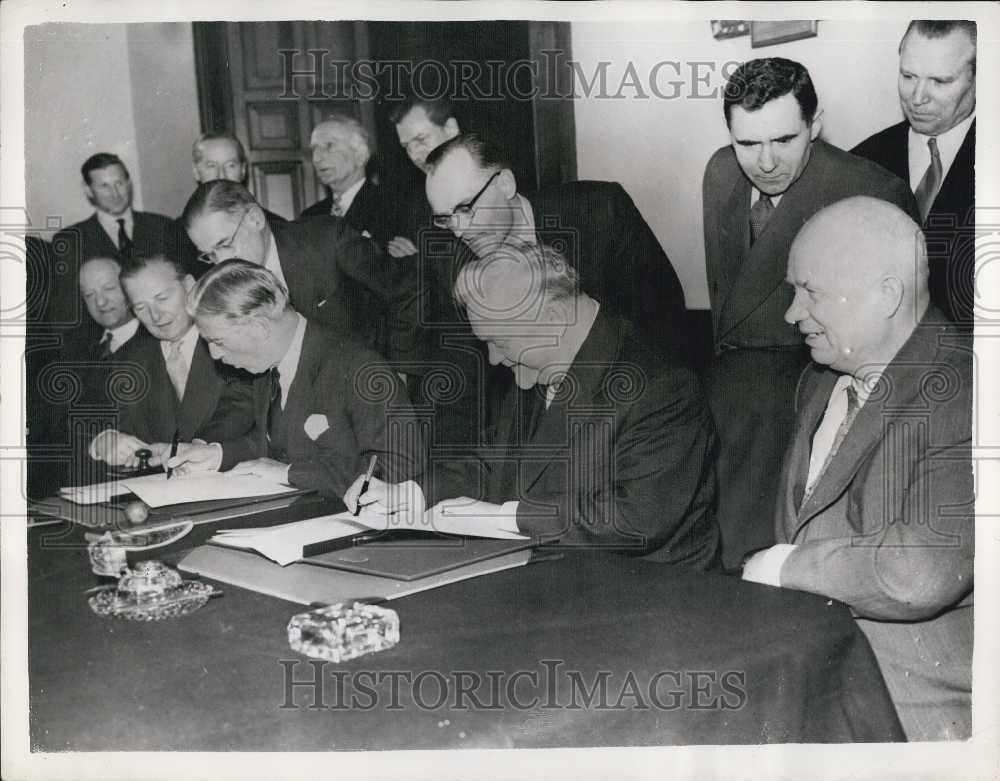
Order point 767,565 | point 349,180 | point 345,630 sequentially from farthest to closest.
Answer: point 349,180, point 767,565, point 345,630

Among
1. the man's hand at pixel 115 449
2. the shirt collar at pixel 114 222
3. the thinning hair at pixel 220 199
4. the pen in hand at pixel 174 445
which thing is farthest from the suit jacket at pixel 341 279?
the man's hand at pixel 115 449

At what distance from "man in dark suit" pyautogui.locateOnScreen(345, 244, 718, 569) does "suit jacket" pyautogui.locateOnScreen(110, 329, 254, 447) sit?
1.53 feet

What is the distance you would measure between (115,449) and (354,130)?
1.24 metres

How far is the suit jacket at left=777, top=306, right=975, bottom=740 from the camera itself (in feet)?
10.1

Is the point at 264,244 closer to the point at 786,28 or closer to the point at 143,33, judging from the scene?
the point at 143,33

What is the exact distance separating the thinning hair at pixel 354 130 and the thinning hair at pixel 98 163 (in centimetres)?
62

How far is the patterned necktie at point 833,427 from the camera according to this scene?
3.12 m

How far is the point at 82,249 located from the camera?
127 inches

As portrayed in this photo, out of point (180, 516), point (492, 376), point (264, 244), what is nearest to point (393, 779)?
point (180, 516)

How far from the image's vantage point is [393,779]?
3121 mm

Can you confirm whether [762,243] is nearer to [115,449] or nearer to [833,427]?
[833,427]

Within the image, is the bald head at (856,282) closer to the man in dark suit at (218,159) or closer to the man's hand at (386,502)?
the man's hand at (386,502)

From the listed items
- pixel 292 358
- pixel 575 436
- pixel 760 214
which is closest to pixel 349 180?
pixel 292 358

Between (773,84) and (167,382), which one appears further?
(167,382)
